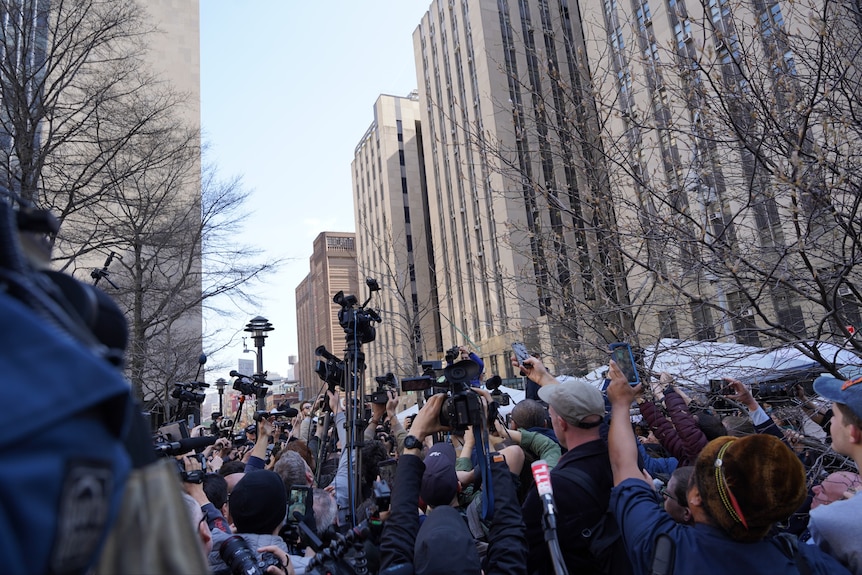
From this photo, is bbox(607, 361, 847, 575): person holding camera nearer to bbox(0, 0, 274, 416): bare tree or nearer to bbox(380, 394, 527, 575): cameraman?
bbox(380, 394, 527, 575): cameraman

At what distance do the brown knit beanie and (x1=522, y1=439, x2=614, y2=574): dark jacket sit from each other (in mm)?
697

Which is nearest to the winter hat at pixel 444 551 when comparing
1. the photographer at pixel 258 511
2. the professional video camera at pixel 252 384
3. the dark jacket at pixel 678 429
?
the photographer at pixel 258 511

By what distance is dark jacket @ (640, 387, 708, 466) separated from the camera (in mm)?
4309

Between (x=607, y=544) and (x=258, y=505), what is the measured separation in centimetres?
213

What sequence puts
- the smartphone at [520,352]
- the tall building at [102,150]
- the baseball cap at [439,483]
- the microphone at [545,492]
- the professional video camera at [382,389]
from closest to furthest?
the microphone at [545,492] → the baseball cap at [439,483] → the smartphone at [520,352] → the professional video camera at [382,389] → the tall building at [102,150]

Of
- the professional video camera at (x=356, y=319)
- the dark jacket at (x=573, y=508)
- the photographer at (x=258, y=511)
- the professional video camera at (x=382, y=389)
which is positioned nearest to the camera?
the dark jacket at (x=573, y=508)

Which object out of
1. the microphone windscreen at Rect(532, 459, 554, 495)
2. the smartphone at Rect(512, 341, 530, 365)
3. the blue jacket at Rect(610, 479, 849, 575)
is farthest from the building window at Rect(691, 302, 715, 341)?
the microphone windscreen at Rect(532, 459, 554, 495)

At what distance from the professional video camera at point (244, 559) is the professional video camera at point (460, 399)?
3.83ft

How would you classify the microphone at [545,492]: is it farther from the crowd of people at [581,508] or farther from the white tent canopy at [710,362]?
the white tent canopy at [710,362]

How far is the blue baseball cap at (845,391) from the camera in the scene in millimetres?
2744

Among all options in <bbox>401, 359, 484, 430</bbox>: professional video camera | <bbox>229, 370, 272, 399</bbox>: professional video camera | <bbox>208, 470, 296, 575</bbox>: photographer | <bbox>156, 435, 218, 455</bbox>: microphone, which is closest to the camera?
<bbox>401, 359, 484, 430</bbox>: professional video camera

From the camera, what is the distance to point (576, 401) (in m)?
3.25

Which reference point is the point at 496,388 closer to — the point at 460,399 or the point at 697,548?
the point at 460,399

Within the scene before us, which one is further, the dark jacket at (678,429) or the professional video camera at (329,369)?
the professional video camera at (329,369)
